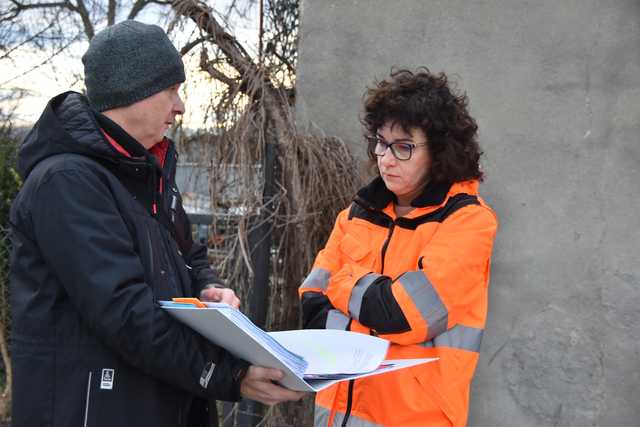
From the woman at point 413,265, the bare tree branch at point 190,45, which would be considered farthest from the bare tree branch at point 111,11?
the woman at point 413,265

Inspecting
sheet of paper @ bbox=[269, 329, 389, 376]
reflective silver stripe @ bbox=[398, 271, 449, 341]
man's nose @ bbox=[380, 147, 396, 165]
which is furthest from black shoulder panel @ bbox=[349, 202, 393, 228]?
sheet of paper @ bbox=[269, 329, 389, 376]

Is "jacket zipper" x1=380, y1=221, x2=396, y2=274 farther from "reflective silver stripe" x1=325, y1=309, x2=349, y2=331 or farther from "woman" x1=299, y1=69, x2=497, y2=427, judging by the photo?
"reflective silver stripe" x1=325, y1=309, x2=349, y2=331

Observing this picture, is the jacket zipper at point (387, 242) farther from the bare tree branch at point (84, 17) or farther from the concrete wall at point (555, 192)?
the bare tree branch at point (84, 17)

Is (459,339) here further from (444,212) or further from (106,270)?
(106,270)

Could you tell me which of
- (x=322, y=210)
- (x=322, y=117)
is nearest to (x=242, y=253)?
(x=322, y=210)

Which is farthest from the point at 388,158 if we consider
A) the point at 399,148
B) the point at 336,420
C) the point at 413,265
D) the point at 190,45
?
the point at 190,45

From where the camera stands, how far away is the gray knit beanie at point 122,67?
1583 mm

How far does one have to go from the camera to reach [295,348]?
5.45 ft

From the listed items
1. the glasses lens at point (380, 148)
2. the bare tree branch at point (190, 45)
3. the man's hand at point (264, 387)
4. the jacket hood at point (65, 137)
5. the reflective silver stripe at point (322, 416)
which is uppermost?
the bare tree branch at point (190, 45)

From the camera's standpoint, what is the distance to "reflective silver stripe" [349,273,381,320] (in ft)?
6.42

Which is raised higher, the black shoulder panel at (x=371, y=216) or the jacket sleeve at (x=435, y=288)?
the black shoulder panel at (x=371, y=216)

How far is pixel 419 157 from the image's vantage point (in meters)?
2.11

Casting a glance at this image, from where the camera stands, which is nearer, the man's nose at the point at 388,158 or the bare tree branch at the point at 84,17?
the man's nose at the point at 388,158

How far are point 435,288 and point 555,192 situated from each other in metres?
1.40
